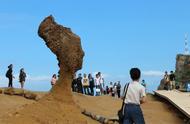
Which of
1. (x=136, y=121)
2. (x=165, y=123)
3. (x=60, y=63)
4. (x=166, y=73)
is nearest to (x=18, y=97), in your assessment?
(x=165, y=123)

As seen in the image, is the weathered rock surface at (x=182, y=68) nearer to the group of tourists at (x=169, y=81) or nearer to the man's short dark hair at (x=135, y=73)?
the group of tourists at (x=169, y=81)

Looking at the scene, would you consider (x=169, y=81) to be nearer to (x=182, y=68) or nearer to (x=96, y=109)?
(x=182, y=68)

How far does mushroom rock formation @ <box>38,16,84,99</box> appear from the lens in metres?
16.8

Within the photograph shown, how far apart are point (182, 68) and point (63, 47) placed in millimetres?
34420

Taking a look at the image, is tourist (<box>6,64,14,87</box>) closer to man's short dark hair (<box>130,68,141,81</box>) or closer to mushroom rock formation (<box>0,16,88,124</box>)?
mushroom rock formation (<box>0,16,88,124</box>)

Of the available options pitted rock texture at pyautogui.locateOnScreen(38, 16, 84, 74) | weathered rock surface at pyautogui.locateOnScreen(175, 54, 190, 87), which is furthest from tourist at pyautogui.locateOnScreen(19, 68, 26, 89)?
weathered rock surface at pyautogui.locateOnScreen(175, 54, 190, 87)

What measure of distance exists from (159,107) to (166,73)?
11.1m

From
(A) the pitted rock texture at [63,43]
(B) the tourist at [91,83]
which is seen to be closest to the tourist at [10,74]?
(B) the tourist at [91,83]

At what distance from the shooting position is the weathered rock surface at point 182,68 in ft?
162

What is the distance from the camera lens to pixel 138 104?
1194 centimetres

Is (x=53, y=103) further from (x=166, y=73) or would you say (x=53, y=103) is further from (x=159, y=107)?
(x=166, y=73)

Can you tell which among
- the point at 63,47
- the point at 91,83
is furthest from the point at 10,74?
the point at 63,47

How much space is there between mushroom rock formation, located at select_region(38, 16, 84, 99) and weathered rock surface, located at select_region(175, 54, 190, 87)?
32939mm

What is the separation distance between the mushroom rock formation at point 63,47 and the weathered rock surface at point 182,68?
108 feet
